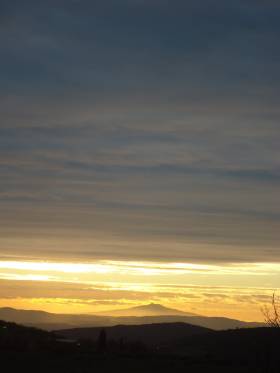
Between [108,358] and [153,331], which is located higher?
[153,331]

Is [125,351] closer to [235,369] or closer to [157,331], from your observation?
[235,369]

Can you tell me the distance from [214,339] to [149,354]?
1019 inches

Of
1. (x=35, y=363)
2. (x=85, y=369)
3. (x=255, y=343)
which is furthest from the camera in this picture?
(x=255, y=343)

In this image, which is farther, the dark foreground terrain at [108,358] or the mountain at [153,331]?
the mountain at [153,331]

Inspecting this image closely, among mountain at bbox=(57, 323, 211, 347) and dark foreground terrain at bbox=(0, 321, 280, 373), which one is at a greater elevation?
mountain at bbox=(57, 323, 211, 347)

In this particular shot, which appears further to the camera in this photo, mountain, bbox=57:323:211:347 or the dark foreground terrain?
mountain, bbox=57:323:211:347

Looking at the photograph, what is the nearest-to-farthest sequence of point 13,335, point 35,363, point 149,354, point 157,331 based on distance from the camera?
point 35,363
point 149,354
point 13,335
point 157,331

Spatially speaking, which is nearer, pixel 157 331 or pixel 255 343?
pixel 255 343

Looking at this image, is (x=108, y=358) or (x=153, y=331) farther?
(x=153, y=331)

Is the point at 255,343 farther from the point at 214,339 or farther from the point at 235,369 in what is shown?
the point at 235,369

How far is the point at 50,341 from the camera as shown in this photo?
50750 millimetres

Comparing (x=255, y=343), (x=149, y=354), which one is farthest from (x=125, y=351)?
(x=255, y=343)

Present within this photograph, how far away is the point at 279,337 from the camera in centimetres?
6538

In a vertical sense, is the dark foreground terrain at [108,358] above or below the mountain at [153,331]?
below
